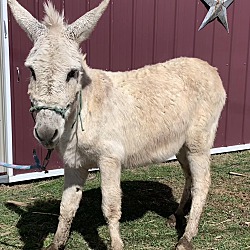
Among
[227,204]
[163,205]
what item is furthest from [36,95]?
[227,204]

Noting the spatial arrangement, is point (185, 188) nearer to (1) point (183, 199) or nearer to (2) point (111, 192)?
(1) point (183, 199)

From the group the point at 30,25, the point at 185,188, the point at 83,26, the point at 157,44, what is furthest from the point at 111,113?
the point at 157,44

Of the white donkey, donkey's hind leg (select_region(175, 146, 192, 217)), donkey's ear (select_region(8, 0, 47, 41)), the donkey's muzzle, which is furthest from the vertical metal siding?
the donkey's muzzle

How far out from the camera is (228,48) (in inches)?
260

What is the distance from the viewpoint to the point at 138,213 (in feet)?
15.0

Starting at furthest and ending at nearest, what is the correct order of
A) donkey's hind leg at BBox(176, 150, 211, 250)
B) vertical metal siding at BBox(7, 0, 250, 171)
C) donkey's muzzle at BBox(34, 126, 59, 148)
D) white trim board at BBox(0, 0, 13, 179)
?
1. vertical metal siding at BBox(7, 0, 250, 171)
2. white trim board at BBox(0, 0, 13, 179)
3. donkey's hind leg at BBox(176, 150, 211, 250)
4. donkey's muzzle at BBox(34, 126, 59, 148)

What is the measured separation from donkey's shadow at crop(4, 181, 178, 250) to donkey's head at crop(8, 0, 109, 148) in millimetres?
1555

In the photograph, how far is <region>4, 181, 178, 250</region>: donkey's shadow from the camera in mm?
4078

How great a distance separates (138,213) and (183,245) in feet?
2.94

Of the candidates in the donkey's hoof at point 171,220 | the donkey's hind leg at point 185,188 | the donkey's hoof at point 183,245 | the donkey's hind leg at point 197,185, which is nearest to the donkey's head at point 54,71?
the donkey's hind leg at point 197,185

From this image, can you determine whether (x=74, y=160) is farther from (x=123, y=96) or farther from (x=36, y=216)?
(x=36, y=216)

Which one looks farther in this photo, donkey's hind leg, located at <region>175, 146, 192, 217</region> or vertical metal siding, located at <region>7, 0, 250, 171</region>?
vertical metal siding, located at <region>7, 0, 250, 171</region>

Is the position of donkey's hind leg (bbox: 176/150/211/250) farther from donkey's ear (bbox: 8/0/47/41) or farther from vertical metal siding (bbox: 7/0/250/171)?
vertical metal siding (bbox: 7/0/250/171)

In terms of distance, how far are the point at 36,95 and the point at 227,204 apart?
2.84m
